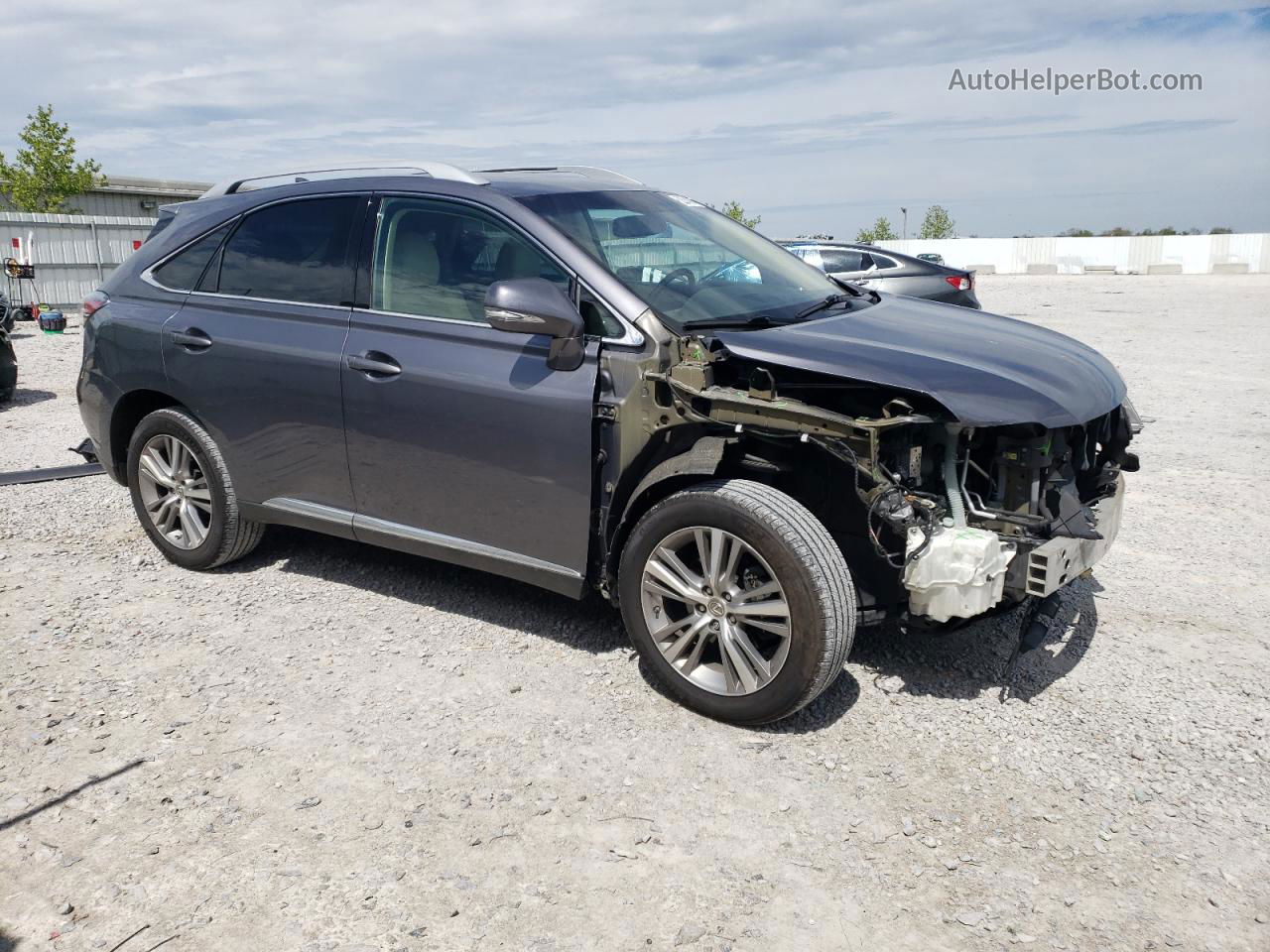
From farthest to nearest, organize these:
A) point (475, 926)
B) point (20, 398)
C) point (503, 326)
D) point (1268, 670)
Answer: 1. point (20, 398)
2. point (1268, 670)
3. point (503, 326)
4. point (475, 926)

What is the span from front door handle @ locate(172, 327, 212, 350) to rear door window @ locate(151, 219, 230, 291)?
0.87ft

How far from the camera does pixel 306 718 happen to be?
13.0ft

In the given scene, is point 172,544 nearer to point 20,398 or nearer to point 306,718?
point 306,718

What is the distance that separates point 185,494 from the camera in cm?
538

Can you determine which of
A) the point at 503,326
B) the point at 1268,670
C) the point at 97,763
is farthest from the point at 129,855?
the point at 1268,670

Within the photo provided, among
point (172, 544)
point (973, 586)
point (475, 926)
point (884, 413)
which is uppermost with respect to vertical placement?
point (884, 413)

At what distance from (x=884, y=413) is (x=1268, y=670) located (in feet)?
6.87

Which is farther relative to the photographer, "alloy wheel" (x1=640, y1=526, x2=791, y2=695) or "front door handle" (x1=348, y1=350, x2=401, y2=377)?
"front door handle" (x1=348, y1=350, x2=401, y2=377)

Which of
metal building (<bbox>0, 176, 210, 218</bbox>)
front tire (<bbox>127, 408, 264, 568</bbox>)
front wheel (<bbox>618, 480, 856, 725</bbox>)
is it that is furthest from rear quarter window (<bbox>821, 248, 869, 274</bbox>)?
metal building (<bbox>0, 176, 210, 218</bbox>)

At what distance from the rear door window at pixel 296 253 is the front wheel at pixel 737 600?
73.8 inches

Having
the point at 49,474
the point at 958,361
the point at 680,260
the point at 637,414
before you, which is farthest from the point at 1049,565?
the point at 49,474

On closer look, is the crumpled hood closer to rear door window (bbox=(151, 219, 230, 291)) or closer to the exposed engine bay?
the exposed engine bay

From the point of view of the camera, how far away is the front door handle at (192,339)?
16.5 feet

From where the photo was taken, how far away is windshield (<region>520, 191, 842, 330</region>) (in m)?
4.18
